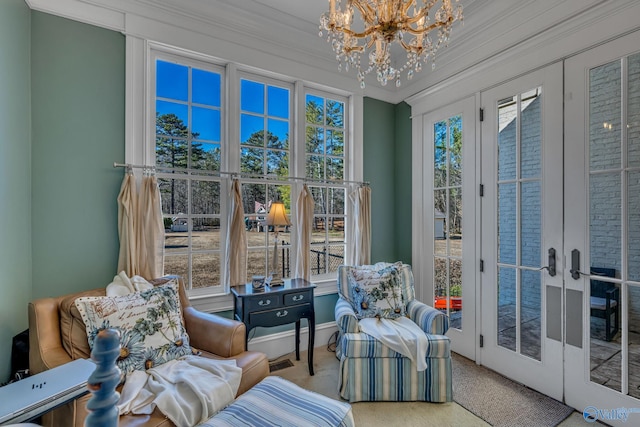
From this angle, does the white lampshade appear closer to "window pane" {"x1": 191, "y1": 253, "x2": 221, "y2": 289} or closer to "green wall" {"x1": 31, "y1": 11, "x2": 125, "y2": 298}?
"window pane" {"x1": 191, "y1": 253, "x2": 221, "y2": 289}

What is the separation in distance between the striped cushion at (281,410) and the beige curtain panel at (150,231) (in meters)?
1.26

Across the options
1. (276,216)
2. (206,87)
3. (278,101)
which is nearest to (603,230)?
(276,216)

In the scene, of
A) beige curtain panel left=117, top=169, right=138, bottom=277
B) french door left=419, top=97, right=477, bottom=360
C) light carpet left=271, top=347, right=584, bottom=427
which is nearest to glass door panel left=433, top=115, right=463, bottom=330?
french door left=419, top=97, right=477, bottom=360

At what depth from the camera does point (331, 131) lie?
329 cm

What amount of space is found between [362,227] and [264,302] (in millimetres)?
1392

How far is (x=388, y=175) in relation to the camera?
11.8ft

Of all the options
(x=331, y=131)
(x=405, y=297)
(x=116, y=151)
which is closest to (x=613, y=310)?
(x=405, y=297)

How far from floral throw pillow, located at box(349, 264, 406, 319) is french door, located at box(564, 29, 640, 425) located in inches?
46.7

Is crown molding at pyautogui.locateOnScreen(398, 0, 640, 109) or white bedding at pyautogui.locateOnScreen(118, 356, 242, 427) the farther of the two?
crown molding at pyautogui.locateOnScreen(398, 0, 640, 109)

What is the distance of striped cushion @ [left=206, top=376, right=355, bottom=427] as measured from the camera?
1255 millimetres

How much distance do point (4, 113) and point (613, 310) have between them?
3797mm

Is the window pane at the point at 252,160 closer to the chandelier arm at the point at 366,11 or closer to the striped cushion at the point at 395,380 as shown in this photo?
the chandelier arm at the point at 366,11

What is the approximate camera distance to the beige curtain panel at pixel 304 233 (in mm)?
2896

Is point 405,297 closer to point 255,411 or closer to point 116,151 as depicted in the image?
point 255,411
